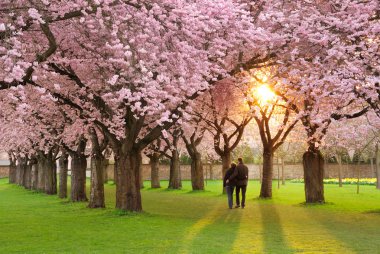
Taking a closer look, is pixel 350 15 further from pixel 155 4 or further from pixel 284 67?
pixel 155 4

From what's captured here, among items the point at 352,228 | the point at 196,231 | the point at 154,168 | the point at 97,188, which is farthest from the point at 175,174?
the point at 196,231

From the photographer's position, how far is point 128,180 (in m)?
24.3

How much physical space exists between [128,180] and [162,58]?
9.11 m

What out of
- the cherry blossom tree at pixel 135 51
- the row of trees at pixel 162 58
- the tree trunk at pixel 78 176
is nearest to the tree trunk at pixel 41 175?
the tree trunk at pixel 78 176

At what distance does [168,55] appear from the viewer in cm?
1628

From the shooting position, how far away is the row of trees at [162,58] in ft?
48.3

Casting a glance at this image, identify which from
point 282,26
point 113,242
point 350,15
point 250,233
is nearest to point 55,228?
point 113,242

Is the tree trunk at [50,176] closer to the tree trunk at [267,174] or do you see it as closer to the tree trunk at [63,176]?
the tree trunk at [63,176]

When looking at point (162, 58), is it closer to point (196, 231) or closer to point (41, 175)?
point (196, 231)

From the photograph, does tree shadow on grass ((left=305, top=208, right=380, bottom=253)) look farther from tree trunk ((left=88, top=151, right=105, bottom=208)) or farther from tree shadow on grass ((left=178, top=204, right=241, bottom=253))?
tree trunk ((left=88, top=151, right=105, bottom=208))

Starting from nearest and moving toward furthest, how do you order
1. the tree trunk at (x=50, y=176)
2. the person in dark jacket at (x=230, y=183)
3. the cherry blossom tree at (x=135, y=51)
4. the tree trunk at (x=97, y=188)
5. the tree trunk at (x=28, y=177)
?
1. the cherry blossom tree at (x=135, y=51)
2. the person in dark jacket at (x=230, y=183)
3. the tree trunk at (x=97, y=188)
4. the tree trunk at (x=50, y=176)
5. the tree trunk at (x=28, y=177)

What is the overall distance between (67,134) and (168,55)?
1714 cm

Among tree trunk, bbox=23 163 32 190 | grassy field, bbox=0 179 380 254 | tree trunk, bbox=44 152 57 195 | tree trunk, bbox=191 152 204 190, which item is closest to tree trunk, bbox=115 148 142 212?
grassy field, bbox=0 179 380 254

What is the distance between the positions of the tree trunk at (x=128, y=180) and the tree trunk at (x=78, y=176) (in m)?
9.66
